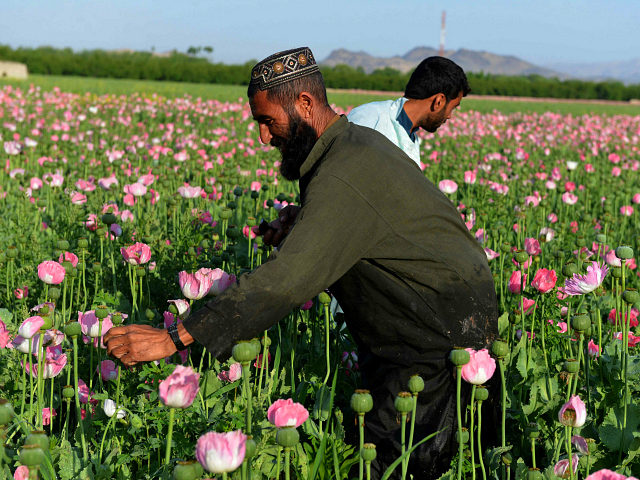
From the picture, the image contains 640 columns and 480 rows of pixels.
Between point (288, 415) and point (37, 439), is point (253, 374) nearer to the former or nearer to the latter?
point (288, 415)

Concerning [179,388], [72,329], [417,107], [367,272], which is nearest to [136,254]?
[72,329]

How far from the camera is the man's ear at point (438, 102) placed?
3938 mm

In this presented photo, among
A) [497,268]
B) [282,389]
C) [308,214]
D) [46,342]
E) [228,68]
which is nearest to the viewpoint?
[308,214]

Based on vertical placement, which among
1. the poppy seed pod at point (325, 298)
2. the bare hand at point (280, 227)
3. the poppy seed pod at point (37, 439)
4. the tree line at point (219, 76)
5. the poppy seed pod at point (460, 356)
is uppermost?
the tree line at point (219, 76)

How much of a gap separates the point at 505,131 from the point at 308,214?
447 inches

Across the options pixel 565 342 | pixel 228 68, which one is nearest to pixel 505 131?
pixel 565 342

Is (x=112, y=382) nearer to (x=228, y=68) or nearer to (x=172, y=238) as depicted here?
(x=172, y=238)

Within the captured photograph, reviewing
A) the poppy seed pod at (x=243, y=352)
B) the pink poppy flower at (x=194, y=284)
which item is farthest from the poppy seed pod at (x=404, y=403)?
the pink poppy flower at (x=194, y=284)

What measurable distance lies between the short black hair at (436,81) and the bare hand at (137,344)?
2.46m

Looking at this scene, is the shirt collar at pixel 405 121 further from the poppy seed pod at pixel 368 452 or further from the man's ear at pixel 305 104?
the poppy seed pod at pixel 368 452

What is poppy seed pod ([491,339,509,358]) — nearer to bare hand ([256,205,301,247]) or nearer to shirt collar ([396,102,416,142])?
bare hand ([256,205,301,247])

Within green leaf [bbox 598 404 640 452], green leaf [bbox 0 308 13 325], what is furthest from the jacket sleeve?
green leaf [bbox 0 308 13 325]

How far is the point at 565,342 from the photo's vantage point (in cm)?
275

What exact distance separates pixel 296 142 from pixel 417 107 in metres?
1.90
